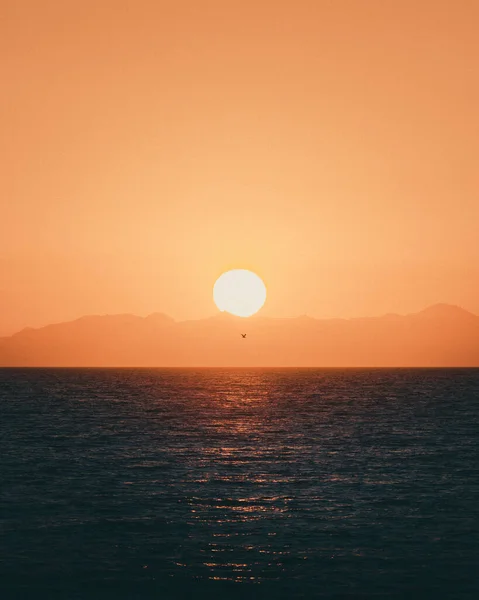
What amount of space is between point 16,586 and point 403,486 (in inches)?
1343

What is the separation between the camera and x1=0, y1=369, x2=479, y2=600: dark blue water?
119ft

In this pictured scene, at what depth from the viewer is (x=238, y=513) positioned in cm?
4988

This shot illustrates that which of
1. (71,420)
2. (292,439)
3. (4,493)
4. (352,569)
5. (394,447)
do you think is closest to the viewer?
(352,569)

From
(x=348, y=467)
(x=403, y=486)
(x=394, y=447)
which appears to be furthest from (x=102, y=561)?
(x=394, y=447)

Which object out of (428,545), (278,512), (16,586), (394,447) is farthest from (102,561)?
(394,447)

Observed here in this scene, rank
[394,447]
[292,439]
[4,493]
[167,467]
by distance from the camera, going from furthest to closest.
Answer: [292,439]
[394,447]
[167,467]
[4,493]

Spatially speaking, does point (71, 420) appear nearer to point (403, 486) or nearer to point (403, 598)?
point (403, 486)

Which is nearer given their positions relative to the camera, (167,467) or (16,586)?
(16,586)

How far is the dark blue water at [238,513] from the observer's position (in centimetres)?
3612

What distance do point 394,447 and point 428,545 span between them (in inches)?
1596

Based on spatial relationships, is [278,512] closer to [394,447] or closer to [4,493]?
[4,493]

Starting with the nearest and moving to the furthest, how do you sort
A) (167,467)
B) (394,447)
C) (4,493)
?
(4,493) < (167,467) < (394,447)

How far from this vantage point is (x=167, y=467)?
67.9m

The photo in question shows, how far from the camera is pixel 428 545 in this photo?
1663 inches
